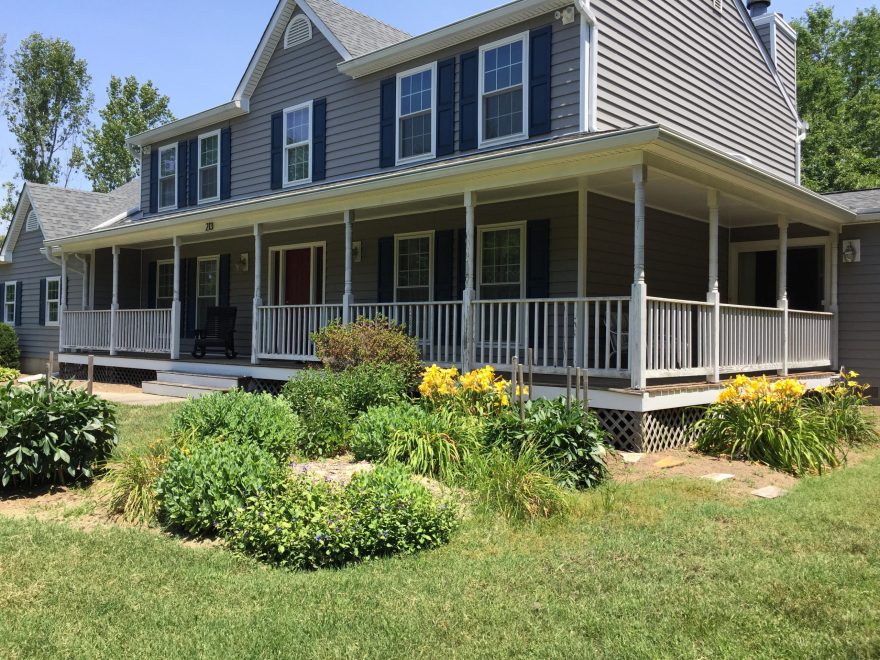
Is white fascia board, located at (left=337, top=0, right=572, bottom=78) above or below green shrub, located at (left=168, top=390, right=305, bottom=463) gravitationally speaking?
above

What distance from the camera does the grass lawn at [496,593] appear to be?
339cm

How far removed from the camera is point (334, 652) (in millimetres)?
3340

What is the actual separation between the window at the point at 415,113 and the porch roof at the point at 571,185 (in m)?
1.30

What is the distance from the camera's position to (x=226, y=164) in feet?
52.5

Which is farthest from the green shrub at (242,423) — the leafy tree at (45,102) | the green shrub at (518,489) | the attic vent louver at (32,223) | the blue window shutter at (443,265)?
the leafy tree at (45,102)

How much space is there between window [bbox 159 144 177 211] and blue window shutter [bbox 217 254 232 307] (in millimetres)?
2525

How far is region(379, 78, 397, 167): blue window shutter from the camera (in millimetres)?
12789

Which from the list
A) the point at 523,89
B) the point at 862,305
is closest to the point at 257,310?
the point at 523,89

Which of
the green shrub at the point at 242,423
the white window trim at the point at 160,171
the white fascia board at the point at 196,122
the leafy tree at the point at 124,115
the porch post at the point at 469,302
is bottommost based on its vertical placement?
the green shrub at the point at 242,423

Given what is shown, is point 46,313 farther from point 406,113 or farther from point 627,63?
point 627,63

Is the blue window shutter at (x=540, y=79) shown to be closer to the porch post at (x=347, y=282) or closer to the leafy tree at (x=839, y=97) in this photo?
the porch post at (x=347, y=282)

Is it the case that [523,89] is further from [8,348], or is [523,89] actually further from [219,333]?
[8,348]

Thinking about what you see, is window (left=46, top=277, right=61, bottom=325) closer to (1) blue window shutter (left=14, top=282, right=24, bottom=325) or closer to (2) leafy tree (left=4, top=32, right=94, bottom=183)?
(1) blue window shutter (left=14, top=282, right=24, bottom=325)

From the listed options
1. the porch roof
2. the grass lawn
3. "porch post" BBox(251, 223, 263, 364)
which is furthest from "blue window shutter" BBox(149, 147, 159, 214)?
the grass lawn
